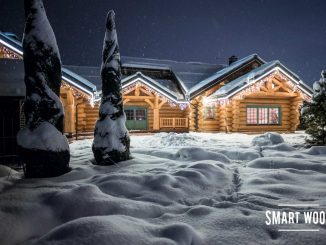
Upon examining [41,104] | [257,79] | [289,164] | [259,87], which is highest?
[257,79]

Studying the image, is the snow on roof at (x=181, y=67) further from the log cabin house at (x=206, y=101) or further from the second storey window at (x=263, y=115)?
the second storey window at (x=263, y=115)

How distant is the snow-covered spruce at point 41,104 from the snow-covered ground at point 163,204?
45 cm

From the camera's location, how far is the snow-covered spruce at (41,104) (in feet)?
18.1

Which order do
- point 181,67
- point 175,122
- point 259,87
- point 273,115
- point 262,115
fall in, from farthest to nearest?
point 181,67
point 273,115
point 262,115
point 175,122
point 259,87

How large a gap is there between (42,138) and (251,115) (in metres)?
18.0

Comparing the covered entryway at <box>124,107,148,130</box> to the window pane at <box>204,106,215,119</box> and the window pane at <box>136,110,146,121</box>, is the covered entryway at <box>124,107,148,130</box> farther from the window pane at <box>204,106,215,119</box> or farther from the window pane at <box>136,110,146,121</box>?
the window pane at <box>204,106,215,119</box>

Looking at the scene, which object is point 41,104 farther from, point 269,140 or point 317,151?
point 269,140

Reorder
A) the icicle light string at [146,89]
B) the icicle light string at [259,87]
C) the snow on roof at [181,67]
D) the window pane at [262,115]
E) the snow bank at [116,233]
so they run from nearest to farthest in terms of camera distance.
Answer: the snow bank at [116,233]
the icicle light string at [146,89]
the icicle light string at [259,87]
the window pane at [262,115]
the snow on roof at [181,67]

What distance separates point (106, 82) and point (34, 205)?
15.5 feet

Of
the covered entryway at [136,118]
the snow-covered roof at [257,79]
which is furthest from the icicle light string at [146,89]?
the snow-covered roof at [257,79]

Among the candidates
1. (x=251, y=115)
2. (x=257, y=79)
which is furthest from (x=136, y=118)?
(x=257, y=79)

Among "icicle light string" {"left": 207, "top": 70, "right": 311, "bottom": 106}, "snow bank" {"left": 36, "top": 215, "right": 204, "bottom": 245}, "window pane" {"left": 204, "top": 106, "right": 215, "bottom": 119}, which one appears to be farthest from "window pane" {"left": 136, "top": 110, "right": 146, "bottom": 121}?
"snow bank" {"left": 36, "top": 215, "right": 204, "bottom": 245}

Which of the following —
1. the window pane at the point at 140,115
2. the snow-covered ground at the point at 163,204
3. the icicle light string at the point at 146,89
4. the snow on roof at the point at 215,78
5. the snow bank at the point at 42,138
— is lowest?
the snow-covered ground at the point at 163,204

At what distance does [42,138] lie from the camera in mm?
5523
